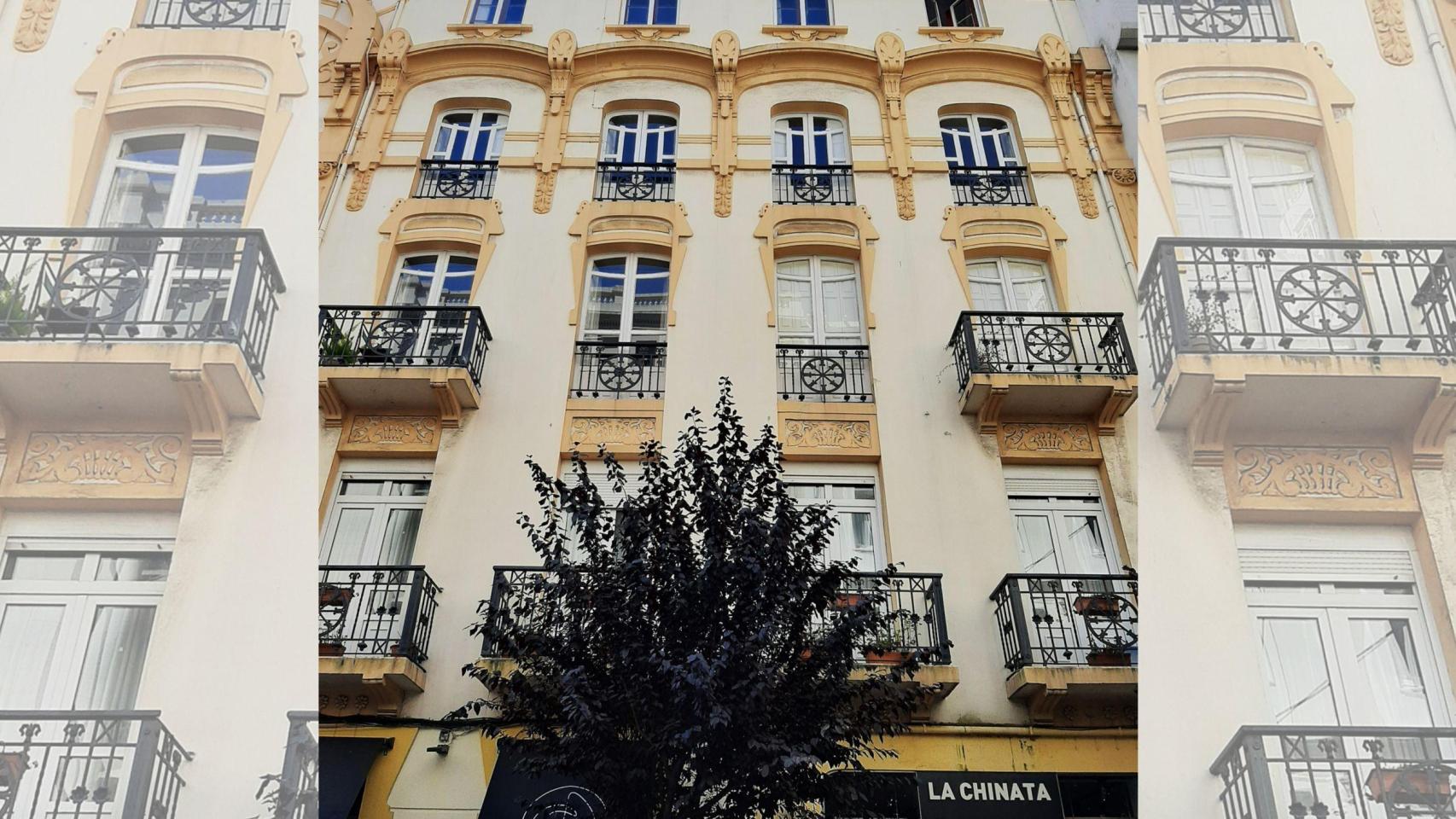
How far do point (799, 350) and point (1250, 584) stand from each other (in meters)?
5.16

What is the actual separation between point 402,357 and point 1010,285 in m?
7.10

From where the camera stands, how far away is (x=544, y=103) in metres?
14.7

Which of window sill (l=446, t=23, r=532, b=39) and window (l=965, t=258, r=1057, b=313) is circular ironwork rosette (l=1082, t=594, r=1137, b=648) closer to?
window (l=965, t=258, r=1057, b=313)

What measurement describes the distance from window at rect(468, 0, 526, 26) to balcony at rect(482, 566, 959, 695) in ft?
29.5

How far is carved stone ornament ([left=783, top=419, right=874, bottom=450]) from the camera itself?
11641mm

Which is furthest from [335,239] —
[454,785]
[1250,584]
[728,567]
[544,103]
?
[1250,584]

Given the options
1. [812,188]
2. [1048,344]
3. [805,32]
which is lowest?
[1048,344]

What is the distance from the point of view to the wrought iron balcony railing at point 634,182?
13805 millimetres

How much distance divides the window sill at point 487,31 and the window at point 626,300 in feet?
13.9

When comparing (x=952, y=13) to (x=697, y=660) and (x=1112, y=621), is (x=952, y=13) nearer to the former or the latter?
(x=1112, y=621)

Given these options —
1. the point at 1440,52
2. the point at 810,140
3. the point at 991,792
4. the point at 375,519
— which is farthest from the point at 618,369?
the point at 1440,52

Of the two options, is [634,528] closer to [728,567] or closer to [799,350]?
[728,567]

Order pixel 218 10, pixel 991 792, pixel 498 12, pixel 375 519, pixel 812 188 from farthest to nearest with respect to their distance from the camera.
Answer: pixel 498 12, pixel 812 188, pixel 218 10, pixel 375 519, pixel 991 792

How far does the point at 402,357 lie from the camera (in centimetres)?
1173
